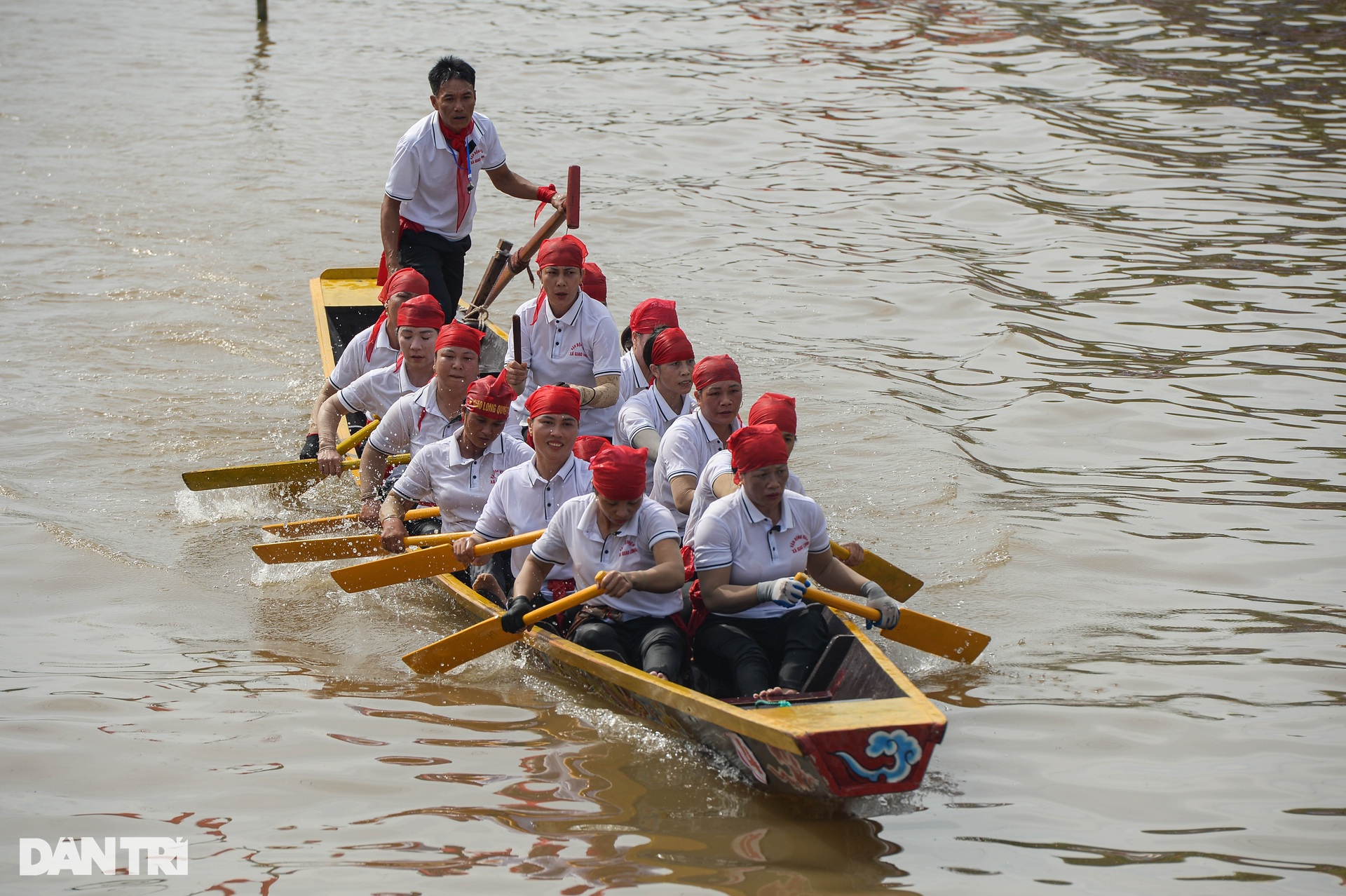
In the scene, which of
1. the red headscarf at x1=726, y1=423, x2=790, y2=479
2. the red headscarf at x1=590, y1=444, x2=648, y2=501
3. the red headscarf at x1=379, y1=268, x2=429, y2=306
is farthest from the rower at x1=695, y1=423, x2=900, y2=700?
the red headscarf at x1=379, y1=268, x2=429, y2=306

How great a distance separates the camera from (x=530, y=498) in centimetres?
639

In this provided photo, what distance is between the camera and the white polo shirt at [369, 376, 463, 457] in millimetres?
7391

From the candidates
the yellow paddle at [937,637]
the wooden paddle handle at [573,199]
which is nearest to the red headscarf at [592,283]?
the wooden paddle handle at [573,199]

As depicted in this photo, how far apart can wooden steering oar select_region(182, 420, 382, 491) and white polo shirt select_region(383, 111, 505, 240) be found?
4.85ft

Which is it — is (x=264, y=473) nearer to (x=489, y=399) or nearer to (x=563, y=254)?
(x=489, y=399)

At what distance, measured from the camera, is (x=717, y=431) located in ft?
22.0

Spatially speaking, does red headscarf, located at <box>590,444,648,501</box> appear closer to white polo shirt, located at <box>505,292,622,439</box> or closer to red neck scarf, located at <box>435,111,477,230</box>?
white polo shirt, located at <box>505,292,622,439</box>

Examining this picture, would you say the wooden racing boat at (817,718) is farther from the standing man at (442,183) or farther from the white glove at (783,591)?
the standing man at (442,183)

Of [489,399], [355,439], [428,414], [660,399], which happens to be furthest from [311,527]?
[660,399]

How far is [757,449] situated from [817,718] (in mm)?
1312

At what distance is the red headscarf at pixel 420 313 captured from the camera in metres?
7.76

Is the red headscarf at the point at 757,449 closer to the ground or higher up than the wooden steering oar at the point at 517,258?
closer to the ground

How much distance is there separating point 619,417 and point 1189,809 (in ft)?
11.8

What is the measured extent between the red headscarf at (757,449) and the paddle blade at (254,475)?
345 cm
